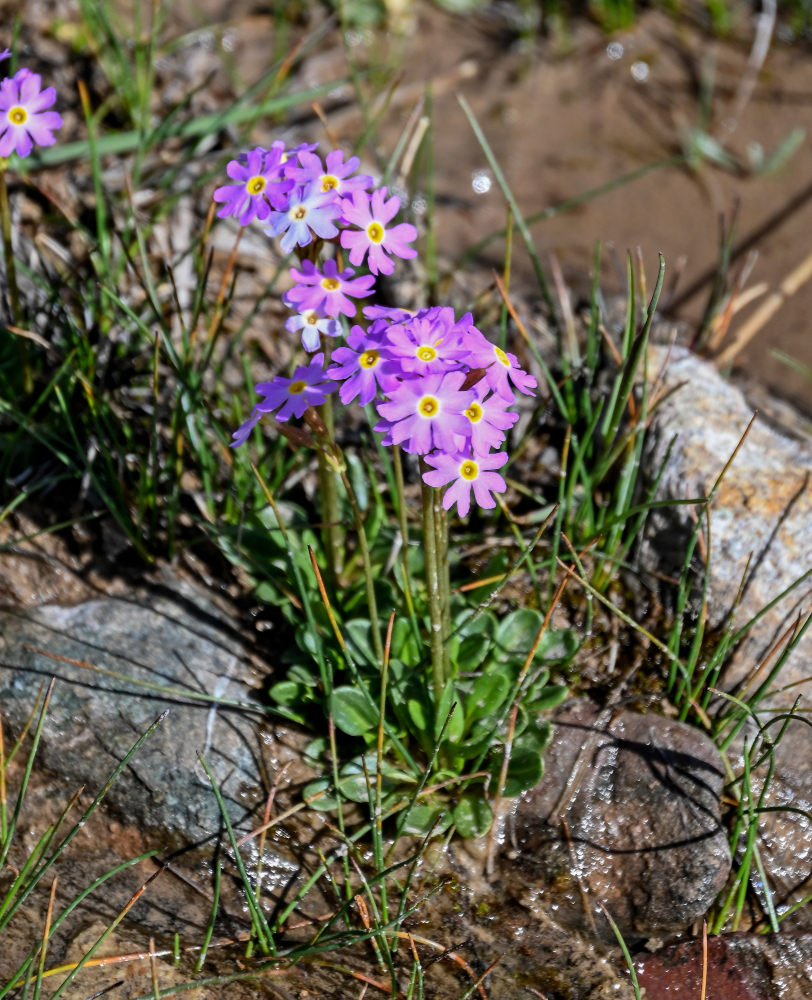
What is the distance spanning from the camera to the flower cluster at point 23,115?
2.54 metres

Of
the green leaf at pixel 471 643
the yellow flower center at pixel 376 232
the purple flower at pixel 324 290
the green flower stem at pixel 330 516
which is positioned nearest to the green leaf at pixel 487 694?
the green leaf at pixel 471 643

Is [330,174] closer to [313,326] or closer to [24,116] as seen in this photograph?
[313,326]

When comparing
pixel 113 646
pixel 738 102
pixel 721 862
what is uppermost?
pixel 738 102

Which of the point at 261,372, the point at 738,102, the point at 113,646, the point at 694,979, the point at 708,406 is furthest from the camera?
the point at 738,102

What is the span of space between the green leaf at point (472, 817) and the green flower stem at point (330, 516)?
777mm

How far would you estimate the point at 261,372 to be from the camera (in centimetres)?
387

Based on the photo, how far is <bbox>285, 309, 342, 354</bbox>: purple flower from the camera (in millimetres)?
2311

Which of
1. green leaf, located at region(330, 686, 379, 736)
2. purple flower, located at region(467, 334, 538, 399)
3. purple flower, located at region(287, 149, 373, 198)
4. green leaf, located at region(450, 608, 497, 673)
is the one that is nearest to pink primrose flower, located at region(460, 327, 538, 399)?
purple flower, located at region(467, 334, 538, 399)

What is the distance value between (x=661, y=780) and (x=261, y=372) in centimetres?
218

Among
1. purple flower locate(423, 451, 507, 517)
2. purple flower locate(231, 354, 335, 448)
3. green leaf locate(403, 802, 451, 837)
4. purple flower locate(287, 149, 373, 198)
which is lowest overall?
green leaf locate(403, 802, 451, 837)

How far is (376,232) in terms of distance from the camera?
2270mm

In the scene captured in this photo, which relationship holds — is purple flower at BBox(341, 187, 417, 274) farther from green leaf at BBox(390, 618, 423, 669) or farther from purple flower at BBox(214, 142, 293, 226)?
green leaf at BBox(390, 618, 423, 669)

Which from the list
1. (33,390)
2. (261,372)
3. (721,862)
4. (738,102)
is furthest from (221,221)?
(721,862)

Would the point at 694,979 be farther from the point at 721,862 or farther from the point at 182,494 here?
the point at 182,494
